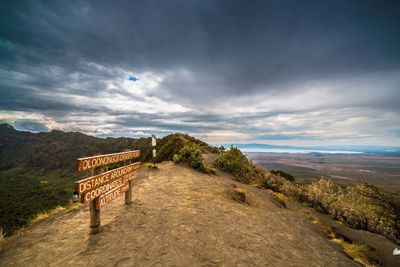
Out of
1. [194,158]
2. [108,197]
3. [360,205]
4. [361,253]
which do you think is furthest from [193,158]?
[361,253]

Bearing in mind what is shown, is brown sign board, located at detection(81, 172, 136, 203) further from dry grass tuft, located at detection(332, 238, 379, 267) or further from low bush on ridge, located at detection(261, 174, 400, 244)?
low bush on ridge, located at detection(261, 174, 400, 244)

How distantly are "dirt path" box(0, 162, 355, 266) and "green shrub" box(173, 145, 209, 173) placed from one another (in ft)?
26.2

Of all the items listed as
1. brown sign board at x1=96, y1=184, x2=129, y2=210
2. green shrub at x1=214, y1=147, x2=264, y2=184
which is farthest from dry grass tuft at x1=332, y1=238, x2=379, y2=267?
green shrub at x1=214, y1=147, x2=264, y2=184

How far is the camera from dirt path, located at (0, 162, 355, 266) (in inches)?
213

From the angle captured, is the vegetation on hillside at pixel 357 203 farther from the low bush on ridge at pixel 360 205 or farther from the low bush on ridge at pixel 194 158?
the low bush on ridge at pixel 194 158

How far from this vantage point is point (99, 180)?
6.74 m

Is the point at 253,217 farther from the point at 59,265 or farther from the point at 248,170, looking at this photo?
the point at 248,170

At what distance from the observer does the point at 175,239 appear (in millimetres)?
6273

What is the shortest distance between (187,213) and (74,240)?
3915mm

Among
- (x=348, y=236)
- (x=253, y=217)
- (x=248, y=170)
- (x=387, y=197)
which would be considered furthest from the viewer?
(x=248, y=170)

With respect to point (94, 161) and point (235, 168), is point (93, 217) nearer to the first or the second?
point (94, 161)

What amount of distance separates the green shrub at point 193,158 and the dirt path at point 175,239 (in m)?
7.97

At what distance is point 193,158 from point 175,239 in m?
13.6

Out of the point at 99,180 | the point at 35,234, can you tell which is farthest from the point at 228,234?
the point at 35,234
